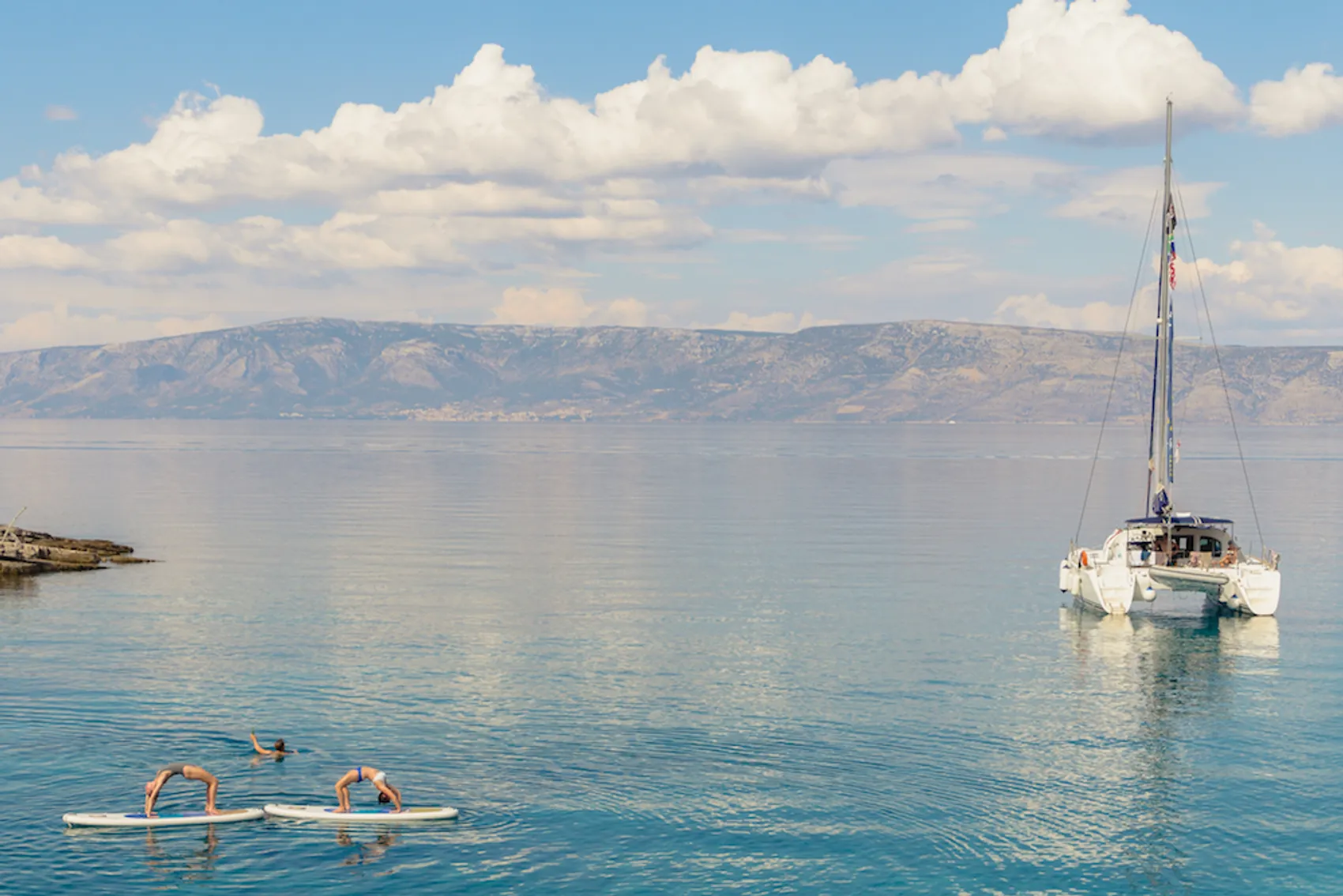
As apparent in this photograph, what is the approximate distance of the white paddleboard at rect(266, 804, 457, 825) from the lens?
145 ft

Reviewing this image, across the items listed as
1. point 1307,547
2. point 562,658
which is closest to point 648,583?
point 562,658

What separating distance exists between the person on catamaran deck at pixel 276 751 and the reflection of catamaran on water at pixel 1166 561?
55.4 metres

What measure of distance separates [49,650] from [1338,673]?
6466 centimetres

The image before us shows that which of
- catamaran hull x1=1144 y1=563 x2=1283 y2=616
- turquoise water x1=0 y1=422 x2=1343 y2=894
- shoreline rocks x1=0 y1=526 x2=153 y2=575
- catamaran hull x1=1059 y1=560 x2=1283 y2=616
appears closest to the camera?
turquoise water x1=0 y1=422 x2=1343 y2=894

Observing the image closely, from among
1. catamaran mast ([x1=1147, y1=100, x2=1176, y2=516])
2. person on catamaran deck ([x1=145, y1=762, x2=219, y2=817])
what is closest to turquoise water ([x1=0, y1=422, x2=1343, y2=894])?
person on catamaran deck ([x1=145, y1=762, x2=219, y2=817])

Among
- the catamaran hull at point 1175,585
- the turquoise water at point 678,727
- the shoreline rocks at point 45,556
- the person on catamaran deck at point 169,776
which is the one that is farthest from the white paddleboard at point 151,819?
the shoreline rocks at point 45,556

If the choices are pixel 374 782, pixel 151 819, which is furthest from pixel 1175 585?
pixel 151 819

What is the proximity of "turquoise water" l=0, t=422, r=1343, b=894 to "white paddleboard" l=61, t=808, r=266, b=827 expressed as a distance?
0.45 m

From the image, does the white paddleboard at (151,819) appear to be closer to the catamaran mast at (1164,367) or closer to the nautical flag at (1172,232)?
the catamaran mast at (1164,367)

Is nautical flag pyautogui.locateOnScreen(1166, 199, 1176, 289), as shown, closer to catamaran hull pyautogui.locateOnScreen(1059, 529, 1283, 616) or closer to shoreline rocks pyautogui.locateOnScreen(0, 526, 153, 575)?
catamaran hull pyautogui.locateOnScreen(1059, 529, 1283, 616)

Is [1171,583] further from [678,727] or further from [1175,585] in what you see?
[678,727]

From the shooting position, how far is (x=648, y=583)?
4021 inches

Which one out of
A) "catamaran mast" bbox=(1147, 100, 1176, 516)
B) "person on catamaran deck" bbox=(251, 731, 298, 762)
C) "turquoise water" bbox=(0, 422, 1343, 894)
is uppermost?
"catamaran mast" bbox=(1147, 100, 1176, 516)

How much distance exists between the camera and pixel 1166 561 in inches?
3565
